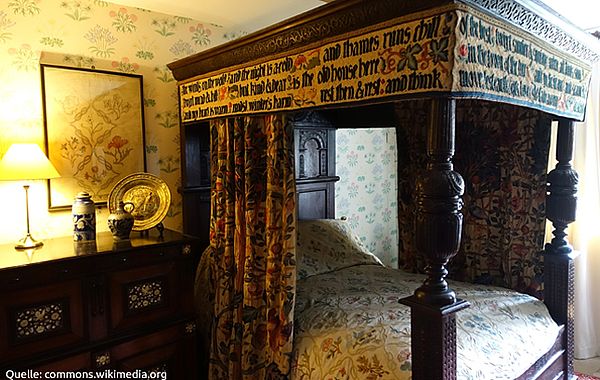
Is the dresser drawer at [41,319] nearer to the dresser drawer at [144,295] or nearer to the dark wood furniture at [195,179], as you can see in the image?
the dresser drawer at [144,295]

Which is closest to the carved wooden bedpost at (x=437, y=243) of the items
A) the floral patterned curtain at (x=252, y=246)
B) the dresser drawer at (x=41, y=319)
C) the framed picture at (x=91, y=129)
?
the floral patterned curtain at (x=252, y=246)

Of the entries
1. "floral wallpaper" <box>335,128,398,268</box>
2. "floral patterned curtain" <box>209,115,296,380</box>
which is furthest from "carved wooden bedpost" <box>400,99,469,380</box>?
"floral wallpaper" <box>335,128,398,268</box>

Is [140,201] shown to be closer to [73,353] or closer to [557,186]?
[73,353]

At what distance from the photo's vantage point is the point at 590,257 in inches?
135

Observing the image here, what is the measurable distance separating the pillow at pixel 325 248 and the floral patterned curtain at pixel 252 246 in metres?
0.64

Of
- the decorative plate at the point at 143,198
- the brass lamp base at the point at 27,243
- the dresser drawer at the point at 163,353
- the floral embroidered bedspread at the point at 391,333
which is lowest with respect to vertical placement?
the dresser drawer at the point at 163,353

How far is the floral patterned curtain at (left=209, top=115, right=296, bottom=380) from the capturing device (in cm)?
202

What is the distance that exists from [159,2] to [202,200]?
122 centimetres

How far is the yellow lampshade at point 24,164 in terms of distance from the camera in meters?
2.07

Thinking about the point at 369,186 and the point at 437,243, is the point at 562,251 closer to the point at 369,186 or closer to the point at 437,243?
the point at 437,243

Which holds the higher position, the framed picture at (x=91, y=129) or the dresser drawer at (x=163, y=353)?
the framed picture at (x=91, y=129)

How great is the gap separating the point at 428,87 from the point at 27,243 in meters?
1.97

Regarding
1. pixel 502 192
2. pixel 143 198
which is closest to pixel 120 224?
pixel 143 198

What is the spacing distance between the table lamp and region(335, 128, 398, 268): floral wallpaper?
7.55 feet
